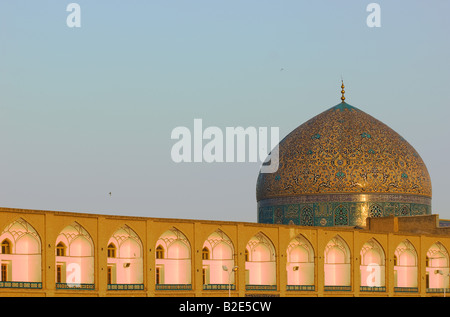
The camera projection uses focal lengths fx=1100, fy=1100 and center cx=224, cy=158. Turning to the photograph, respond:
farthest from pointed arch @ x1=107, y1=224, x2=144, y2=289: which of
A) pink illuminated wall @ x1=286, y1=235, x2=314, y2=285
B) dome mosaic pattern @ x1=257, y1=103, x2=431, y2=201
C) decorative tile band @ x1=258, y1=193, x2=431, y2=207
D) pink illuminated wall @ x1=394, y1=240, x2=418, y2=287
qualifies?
pink illuminated wall @ x1=394, y1=240, x2=418, y2=287

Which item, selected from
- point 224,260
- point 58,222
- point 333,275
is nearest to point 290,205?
point 333,275

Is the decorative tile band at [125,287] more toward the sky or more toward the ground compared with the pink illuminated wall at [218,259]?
more toward the ground

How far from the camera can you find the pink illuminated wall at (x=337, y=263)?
47531 mm

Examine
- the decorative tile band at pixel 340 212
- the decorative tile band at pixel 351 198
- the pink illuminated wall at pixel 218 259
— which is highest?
the decorative tile band at pixel 351 198

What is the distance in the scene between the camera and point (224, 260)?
144ft

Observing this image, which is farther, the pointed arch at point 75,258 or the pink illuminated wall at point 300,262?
the pink illuminated wall at point 300,262

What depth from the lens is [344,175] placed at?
172ft

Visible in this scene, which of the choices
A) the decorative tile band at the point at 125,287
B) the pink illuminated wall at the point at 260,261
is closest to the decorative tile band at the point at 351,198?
the pink illuminated wall at the point at 260,261

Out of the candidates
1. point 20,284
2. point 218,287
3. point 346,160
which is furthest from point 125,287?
point 346,160

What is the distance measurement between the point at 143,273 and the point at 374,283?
12.7 meters

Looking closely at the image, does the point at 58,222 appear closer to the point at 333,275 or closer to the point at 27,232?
the point at 27,232

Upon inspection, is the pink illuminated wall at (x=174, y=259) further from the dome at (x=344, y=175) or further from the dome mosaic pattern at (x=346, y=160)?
Answer: the dome mosaic pattern at (x=346, y=160)

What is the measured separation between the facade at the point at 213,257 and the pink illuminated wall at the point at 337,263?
43 mm

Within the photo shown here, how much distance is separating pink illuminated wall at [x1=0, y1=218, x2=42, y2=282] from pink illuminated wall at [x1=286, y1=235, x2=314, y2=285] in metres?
12.5
